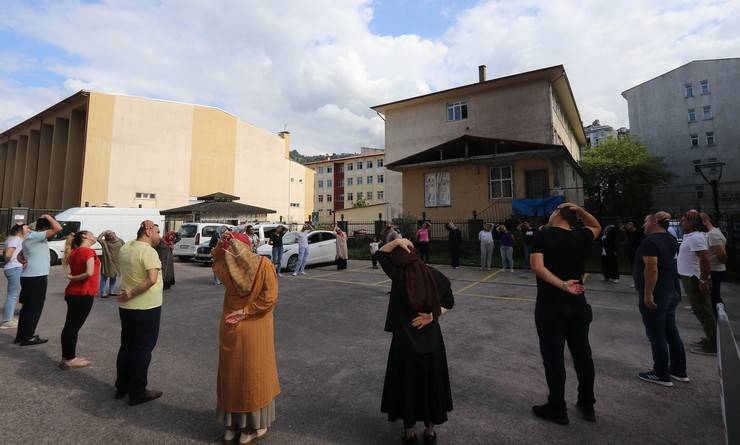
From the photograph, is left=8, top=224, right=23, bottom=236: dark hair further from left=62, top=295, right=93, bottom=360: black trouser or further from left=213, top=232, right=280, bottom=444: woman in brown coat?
left=213, top=232, right=280, bottom=444: woman in brown coat

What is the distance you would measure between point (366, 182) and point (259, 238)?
50.0 meters

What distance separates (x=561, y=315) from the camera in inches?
113

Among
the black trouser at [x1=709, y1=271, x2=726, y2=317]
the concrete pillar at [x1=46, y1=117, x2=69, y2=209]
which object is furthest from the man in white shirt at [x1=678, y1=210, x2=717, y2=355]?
the concrete pillar at [x1=46, y1=117, x2=69, y2=209]

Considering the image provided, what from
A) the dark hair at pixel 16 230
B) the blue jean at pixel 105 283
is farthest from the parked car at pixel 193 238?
the dark hair at pixel 16 230

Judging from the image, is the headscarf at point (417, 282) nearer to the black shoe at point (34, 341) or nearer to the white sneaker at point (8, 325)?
the black shoe at point (34, 341)

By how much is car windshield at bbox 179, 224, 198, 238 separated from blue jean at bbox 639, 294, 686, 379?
15768mm

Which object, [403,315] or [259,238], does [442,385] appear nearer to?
[403,315]

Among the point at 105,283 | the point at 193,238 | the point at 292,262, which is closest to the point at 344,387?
the point at 105,283

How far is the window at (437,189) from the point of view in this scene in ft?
62.2

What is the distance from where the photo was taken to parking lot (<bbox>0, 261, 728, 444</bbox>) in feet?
8.99

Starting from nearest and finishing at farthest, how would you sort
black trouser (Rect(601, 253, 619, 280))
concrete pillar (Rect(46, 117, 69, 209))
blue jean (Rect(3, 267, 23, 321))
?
1. blue jean (Rect(3, 267, 23, 321))
2. black trouser (Rect(601, 253, 619, 280))
3. concrete pillar (Rect(46, 117, 69, 209))

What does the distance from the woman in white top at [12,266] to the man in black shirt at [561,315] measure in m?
7.17

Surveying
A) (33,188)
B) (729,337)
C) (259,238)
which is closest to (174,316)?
(729,337)

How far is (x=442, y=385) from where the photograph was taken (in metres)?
2.57
